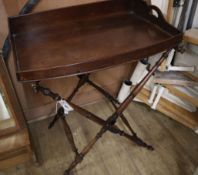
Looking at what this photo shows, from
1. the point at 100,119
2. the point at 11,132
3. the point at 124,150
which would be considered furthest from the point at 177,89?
the point at 11,132

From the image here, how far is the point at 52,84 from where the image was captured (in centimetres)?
150

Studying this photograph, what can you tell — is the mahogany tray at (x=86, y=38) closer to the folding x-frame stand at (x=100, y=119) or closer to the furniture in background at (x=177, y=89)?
the folding x-frame stand at (x=100, y=119)

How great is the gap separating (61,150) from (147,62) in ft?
2.52

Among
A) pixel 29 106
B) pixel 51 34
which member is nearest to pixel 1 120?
pixel 29 106

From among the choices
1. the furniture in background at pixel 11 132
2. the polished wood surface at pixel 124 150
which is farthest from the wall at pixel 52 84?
the furniture in background at pixel 11 132

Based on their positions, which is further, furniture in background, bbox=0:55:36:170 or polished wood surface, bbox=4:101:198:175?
polished wood surface, bbox=4:101:198:175

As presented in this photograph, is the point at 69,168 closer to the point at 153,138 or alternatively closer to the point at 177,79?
the point at 153,138

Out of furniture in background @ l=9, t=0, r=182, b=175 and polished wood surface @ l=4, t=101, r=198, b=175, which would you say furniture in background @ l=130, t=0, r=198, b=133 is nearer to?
polished wood surface @ l=4, t=101, r=198, b=175

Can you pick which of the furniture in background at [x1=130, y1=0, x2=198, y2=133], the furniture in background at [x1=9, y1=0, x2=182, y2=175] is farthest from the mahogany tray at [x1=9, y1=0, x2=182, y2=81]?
the furniture in background at [x1=130, y1=0, x2=198, y2=133]

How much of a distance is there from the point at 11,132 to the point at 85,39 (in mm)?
612

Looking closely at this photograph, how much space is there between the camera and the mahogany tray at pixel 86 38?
0.85 metres

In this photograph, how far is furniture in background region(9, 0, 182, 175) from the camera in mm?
851

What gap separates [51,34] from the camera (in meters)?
1.04

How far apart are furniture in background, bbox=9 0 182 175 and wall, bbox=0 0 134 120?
0.15m
